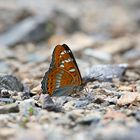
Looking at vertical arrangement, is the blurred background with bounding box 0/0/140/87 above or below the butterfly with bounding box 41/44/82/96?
above

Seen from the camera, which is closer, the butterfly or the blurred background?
the butterfly

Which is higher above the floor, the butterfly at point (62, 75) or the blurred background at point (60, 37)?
the blurred background at point (60, 37)

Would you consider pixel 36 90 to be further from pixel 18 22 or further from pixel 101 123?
pixel 18 22

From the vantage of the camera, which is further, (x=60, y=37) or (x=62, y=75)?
(x=60, y=37)

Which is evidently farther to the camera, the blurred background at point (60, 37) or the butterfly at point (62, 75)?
the blurred background at point (60, 37)
